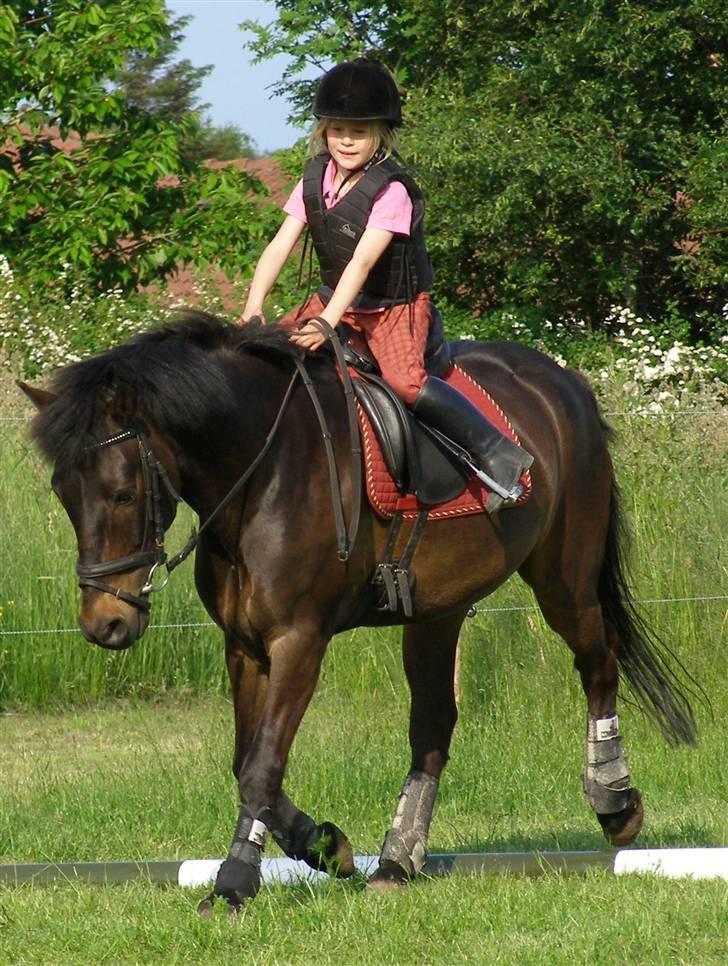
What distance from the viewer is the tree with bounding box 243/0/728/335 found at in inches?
677

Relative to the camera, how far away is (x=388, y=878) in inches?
196

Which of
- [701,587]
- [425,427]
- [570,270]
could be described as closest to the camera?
[425,427]

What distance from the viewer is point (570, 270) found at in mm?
18891

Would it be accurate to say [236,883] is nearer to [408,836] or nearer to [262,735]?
[262,735]

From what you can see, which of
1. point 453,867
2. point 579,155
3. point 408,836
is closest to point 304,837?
point 408,836

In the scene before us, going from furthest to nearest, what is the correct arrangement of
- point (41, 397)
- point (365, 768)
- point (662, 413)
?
point (662, 413), point (365, 768), point (41, 397)

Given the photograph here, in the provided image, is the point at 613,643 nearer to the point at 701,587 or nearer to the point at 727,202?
the point at 701,587

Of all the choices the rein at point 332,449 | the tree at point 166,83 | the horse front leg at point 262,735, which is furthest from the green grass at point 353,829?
the tree at point 166,83

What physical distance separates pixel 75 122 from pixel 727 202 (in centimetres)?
732

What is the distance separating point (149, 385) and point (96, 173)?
13160mm

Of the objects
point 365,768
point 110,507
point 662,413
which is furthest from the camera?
point 662,413

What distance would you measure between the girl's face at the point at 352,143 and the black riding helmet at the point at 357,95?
0.18 feet

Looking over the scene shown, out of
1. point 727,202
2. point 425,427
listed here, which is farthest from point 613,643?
point 727,202

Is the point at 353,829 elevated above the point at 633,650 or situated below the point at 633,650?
below
